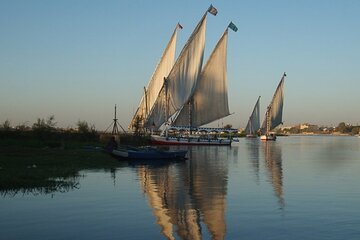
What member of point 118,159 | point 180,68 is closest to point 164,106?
point 180,68

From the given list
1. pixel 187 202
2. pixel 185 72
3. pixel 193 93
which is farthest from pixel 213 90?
pixel 187 202

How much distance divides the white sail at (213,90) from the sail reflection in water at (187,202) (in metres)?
47.7

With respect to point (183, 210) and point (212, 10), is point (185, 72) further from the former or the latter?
point (183, 210)

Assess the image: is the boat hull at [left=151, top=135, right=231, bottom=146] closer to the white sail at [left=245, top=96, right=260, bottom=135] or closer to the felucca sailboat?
the felucca sailboat

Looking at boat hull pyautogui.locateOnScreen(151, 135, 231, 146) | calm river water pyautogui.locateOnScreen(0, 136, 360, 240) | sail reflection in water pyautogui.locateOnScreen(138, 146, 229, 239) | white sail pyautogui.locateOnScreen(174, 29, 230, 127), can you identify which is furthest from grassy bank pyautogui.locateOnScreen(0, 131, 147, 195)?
white sail pyautogui.locateOnScreen(174, 29, 230, 127)

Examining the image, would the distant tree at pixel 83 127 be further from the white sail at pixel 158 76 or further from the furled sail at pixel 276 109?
the furled sail at pixel 276 109

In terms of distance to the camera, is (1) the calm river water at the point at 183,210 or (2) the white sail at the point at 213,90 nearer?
(1) the calm river water at the point at 183,210

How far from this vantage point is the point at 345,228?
1255cm

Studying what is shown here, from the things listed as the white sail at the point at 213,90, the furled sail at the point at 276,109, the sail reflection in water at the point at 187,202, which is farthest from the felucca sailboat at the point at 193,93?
the sail reflection in water at the point at 187,202

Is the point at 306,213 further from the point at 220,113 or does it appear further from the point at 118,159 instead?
the point at 220,113

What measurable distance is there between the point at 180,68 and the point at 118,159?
3536cm

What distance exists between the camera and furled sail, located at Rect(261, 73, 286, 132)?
116 metres

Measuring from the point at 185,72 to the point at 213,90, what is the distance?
22.1 feet

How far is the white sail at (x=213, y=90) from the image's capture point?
73812 mm
